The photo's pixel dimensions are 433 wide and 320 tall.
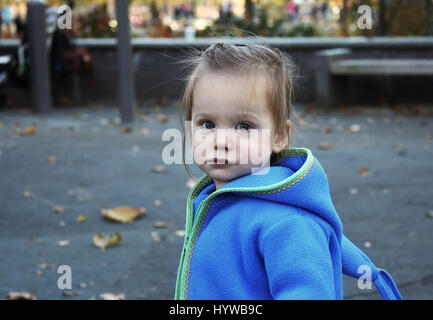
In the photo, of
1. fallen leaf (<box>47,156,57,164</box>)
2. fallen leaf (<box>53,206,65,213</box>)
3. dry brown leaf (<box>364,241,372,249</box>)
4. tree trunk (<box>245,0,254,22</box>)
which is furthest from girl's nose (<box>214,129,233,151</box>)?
tree trunk (<box>245,0,254,22</box>)

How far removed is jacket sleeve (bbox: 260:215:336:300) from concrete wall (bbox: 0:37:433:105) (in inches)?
356

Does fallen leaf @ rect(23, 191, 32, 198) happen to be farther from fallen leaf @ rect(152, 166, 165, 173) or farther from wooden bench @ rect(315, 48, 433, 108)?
wooden bench @ rect(315, 48, 433, 108)

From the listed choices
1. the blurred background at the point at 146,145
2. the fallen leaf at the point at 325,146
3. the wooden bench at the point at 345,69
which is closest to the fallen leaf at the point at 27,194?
the blurred background at the point at 146,145

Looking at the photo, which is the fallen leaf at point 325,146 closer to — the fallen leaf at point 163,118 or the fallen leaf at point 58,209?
the fallen leaf at point 163,118

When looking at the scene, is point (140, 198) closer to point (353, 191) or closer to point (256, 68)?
point (353, 191)

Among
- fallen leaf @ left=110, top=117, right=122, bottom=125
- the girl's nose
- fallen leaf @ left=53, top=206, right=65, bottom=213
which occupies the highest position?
the girl's nose

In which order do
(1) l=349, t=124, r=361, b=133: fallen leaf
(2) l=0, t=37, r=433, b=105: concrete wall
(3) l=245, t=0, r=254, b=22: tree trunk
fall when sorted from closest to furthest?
(1) l=349, t=124, r=361, b=133: fallen leaf, (2) l=0, t=37, r=433, b=105: concrete wall, (3) l=245, t=0, r=254, b=22: tree trunk

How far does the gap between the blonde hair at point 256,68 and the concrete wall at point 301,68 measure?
8.72m

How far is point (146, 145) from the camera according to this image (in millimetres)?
8055

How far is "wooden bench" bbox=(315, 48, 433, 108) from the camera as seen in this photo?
10305 millimetres

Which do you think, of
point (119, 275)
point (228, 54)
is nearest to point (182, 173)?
point (119, 275)

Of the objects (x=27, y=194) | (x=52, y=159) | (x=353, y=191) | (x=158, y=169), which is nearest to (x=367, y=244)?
(x=353, y=191)

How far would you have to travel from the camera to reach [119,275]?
415cm
